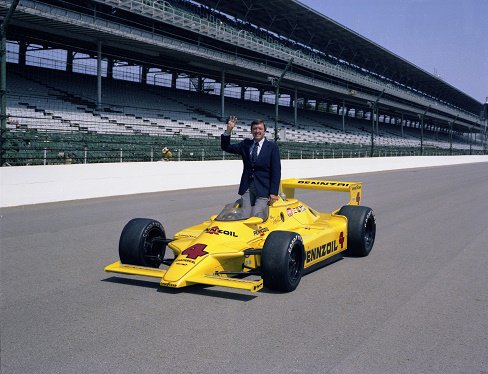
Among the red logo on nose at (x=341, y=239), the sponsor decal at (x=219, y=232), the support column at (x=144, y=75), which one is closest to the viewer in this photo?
the sponsor decal at (x=219, y=232)

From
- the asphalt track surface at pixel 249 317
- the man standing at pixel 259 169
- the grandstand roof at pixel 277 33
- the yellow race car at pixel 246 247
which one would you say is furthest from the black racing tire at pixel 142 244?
the grandstand roof at pixel 277 33

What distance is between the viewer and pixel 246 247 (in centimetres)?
557

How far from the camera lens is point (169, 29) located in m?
36.5

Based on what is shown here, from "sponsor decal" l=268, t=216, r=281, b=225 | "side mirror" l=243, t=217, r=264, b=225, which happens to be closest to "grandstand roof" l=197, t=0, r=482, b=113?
"sponsor decal" l=268, t=216, r=281, b=225

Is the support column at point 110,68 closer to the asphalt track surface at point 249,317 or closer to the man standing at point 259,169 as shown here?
the asphalt track surface at point 249,317

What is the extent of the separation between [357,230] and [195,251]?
2.65m

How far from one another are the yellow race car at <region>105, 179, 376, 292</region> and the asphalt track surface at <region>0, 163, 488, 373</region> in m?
0.19

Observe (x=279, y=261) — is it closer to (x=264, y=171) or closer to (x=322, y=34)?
(x=264, y=171)

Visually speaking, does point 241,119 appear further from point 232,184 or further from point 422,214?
point 422,214

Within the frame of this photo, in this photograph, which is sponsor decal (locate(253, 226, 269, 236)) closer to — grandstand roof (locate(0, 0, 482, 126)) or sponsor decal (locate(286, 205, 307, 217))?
sponsor decal (locate(286, 205, 307, 217))

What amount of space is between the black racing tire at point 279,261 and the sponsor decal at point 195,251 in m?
0.56

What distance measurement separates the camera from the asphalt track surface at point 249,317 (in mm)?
3672

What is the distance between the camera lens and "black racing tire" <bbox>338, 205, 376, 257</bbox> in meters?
7.16

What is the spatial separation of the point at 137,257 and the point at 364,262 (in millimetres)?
2785
